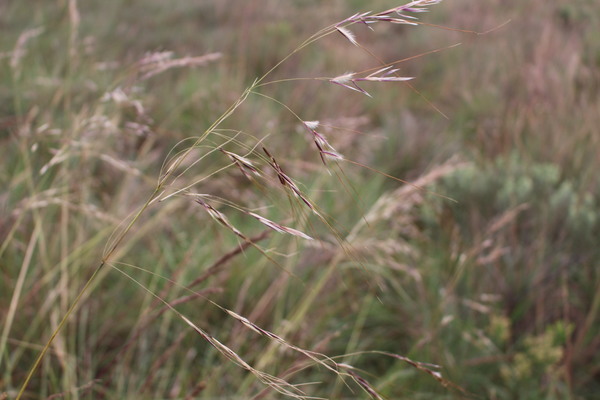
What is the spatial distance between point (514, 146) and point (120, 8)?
5.58 metres

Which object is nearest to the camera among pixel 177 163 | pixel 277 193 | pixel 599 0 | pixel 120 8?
pixel 177 163

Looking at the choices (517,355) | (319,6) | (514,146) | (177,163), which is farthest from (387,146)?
(319,6)

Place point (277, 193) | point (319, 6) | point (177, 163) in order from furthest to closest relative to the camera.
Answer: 1. point (319, 6)
2. point (277, 193)
3. point (177, 163)

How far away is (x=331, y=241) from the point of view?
2621 millimetres

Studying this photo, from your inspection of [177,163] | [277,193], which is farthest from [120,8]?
[177,163]

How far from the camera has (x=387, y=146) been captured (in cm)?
392

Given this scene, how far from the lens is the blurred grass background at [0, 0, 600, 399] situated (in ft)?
6.28

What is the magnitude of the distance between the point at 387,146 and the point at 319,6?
16.3ft

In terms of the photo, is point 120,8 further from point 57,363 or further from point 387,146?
point 57,363

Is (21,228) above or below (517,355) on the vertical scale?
above

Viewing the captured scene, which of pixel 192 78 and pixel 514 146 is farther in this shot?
pixel 192 78

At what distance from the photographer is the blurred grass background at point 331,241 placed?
6.28ft

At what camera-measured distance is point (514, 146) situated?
367 cm

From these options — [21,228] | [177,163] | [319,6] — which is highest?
[177,163]
